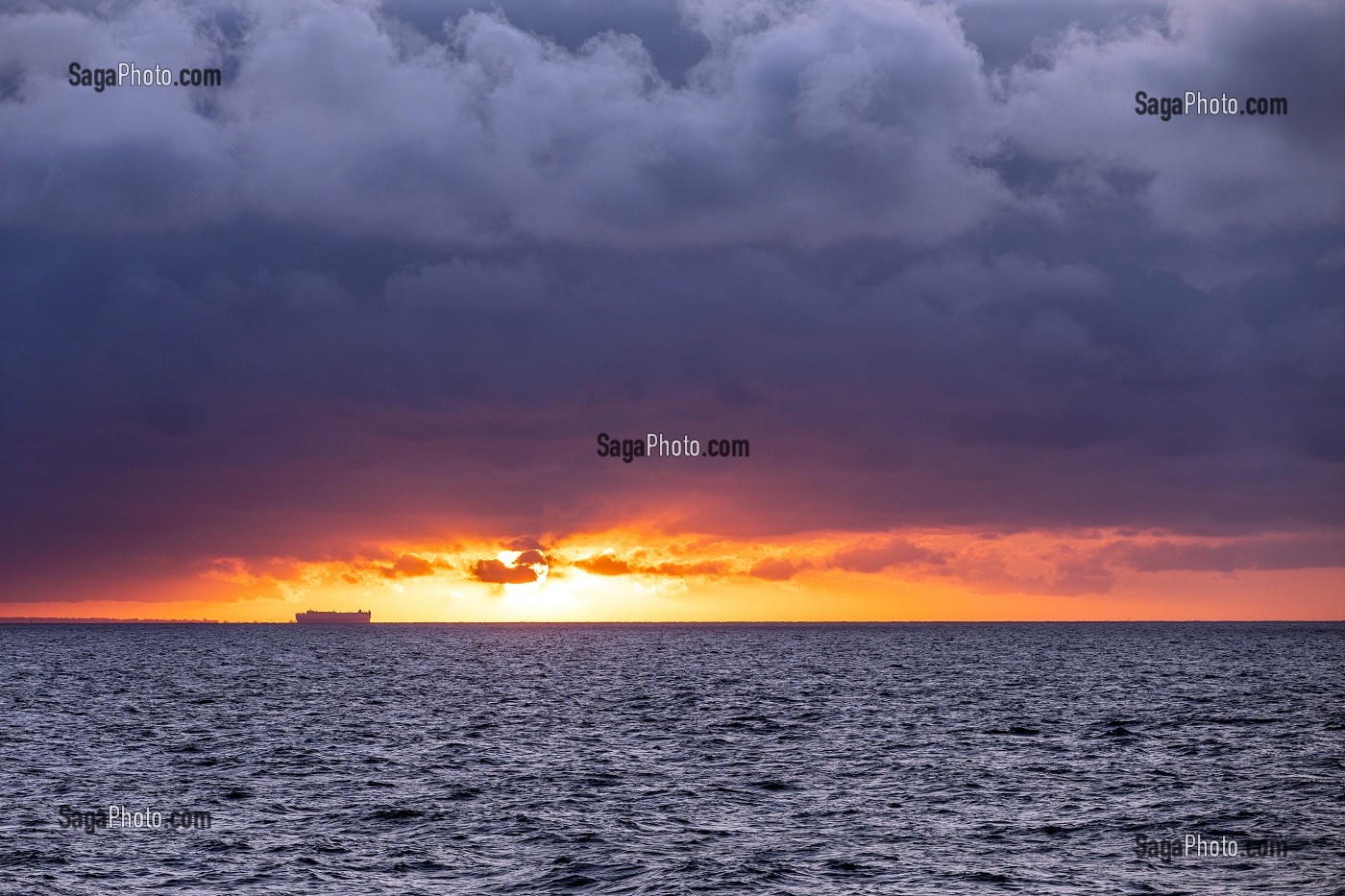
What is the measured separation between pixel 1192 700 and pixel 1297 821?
61.1 meters

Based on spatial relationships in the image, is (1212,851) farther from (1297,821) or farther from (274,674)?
(274,674)

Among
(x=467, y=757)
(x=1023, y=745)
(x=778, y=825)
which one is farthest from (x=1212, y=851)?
(x=467, y=757)

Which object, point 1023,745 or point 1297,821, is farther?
point 1023,745

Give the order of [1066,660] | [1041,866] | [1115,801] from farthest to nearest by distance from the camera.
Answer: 1. [1066,660]
2. [1115,801]
3. [1041,866]

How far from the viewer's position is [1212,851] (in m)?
41.4

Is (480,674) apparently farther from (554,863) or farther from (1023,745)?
(554,863)

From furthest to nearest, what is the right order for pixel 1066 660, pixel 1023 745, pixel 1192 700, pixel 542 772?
pixel 1066 660, pixel 1192 700, pixel 1023 745, pixel 542 772

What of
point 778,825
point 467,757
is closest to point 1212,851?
point 778,825

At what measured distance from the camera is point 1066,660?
192125 millimetres

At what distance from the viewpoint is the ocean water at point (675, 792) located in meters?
38.3

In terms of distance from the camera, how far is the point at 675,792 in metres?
53.1

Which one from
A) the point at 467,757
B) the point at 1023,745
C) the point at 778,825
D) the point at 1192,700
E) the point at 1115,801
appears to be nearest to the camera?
the point at 778,825

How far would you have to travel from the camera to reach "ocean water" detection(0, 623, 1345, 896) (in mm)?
38312

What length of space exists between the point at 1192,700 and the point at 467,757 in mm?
67516
